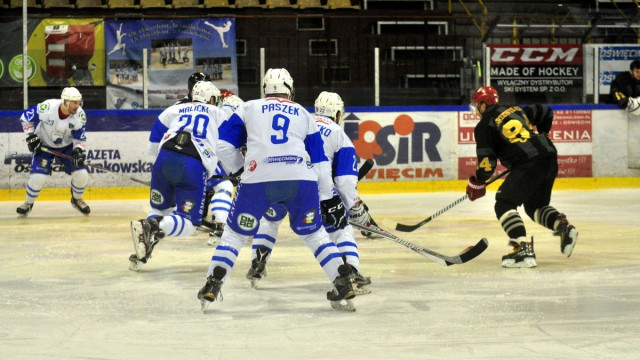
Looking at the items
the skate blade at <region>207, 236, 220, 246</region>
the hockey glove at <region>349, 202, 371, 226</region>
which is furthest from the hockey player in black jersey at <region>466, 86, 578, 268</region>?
the skate blade at <region>207, 236, 220, 246</region>

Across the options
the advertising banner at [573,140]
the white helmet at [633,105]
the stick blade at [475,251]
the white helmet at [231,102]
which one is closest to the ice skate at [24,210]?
the white helmet at [231,102]

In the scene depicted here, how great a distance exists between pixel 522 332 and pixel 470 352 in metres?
0.44

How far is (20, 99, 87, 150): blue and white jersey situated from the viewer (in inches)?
370

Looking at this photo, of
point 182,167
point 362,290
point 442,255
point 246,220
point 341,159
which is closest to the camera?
point 246,220

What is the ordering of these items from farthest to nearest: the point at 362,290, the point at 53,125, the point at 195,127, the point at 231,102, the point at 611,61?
the point at 611,61 < the point at 53,125 < the point at 231,102 < the point at 195,127 < the point at 362,290

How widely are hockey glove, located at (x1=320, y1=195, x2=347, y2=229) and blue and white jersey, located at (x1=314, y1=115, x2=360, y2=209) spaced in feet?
1.07

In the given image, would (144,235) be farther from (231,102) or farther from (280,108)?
(231,102)

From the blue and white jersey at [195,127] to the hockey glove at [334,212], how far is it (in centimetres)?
145

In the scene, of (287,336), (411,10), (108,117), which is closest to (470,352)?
(287,336)

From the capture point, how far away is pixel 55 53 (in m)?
11.2

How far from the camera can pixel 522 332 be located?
3910mm

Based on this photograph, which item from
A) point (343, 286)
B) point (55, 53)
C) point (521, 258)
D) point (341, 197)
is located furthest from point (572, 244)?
point (55, 53)

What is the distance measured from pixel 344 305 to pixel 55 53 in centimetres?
769

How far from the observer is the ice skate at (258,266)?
5191mm
